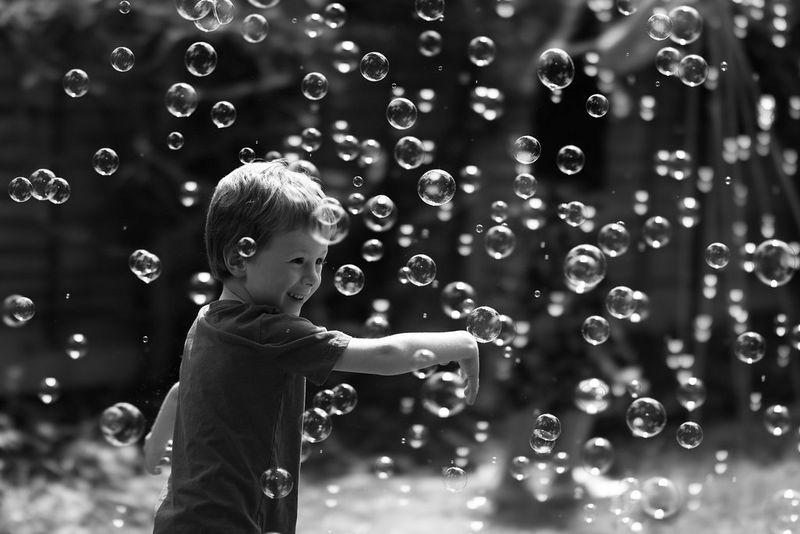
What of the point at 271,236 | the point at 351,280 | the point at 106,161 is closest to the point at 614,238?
the point at 351,280

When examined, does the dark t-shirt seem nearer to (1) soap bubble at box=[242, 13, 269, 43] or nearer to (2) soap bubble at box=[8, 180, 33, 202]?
(2) soap bubble at box=[8, 180, 33, 202]

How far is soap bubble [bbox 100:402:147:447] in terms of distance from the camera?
6.06 feet

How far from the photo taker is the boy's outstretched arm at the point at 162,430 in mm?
1741

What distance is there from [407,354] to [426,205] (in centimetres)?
252

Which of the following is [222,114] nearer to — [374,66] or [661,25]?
[374,66]

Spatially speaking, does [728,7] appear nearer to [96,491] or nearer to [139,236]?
[139,236]

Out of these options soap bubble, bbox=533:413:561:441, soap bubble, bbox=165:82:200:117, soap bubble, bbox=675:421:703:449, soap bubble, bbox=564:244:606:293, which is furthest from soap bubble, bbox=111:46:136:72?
soap bubble, bbox=675:421:703:449

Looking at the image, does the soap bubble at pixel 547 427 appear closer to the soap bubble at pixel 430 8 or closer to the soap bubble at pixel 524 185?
the soap bubble at pixel 524 185

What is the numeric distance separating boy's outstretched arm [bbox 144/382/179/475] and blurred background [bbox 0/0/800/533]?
1.94 m

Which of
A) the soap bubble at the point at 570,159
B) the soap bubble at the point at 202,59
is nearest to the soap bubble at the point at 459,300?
the soap bubble at the point at 570,159

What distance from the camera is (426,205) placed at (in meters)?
4.00

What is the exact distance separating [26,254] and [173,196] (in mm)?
569

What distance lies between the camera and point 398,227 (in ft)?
13.2

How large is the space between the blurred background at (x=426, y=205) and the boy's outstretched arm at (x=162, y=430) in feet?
6.35
